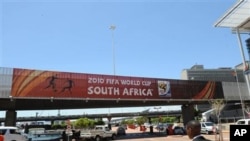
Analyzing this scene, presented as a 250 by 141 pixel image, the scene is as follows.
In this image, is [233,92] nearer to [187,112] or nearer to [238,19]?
[187,112]

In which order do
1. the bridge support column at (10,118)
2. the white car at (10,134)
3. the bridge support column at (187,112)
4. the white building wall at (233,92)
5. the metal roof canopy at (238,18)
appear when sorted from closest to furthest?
the white car at (10,134) < the metal roof canopy at (238,18) < the bridge support column at (10,118) < the bridge support column at (187,112) < the white building wall at (233,92)

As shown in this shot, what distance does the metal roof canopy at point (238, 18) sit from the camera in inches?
1001

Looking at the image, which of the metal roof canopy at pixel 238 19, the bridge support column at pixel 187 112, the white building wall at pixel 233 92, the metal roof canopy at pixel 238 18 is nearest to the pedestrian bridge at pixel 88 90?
the bridge support column at pixel 187 112

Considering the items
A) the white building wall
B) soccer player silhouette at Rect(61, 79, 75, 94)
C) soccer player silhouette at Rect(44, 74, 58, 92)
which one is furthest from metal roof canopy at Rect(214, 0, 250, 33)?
the white building wall

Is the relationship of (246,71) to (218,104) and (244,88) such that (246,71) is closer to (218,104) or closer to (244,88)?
(218,104)

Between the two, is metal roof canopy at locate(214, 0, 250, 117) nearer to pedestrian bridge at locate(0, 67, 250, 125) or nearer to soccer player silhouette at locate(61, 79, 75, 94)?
pedestrian bridge at locate(0, 67, 250, 125)

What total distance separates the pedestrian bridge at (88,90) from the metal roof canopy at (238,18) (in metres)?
20.4

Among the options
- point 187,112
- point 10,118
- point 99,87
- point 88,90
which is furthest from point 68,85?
point 187,112

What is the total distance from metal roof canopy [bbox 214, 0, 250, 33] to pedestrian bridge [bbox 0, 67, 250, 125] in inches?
802

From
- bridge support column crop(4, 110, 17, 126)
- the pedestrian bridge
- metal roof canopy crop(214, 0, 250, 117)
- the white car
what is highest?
metal roof canopy crop(214, 0, 250, 117)

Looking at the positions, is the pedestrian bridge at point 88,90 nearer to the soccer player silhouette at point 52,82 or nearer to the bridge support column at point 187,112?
the soccer player silhouette at point 52,82

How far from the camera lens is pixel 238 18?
91.9ft

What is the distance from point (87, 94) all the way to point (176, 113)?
9649cm

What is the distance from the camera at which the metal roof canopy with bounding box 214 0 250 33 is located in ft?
83.5
